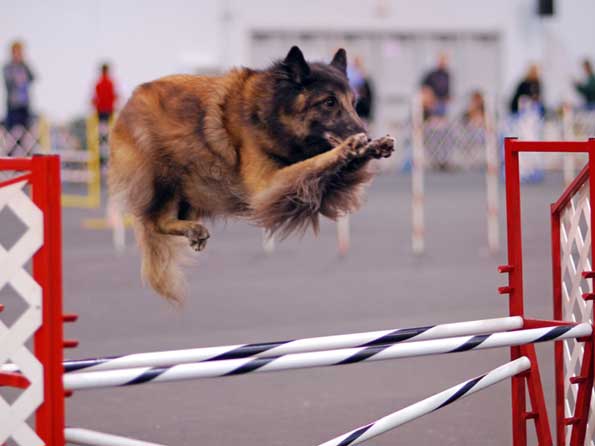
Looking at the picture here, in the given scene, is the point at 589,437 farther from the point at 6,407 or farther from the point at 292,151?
the point at 6,407

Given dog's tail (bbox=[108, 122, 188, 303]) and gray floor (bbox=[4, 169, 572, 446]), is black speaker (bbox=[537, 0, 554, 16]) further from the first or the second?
dog's tail (bbox=[108, 122, 188, 303])

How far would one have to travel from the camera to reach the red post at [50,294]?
284 centimetres

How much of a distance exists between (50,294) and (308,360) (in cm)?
85

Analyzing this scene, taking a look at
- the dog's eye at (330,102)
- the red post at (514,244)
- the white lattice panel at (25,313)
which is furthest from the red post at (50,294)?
the red post at (514,244)

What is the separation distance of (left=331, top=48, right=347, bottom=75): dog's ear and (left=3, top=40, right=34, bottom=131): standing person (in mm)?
14966

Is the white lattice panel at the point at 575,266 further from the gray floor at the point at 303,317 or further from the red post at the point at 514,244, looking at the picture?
the gray floor at the point at 303,317

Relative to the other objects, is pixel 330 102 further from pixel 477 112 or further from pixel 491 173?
pixel 477 112

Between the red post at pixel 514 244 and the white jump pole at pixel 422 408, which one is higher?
the red post at pixel 514 244

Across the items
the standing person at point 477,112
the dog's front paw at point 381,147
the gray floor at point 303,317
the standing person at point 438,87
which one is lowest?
the gray floor at point 303,317

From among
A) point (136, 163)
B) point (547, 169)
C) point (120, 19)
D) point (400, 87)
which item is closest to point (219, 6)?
point (120, 19)

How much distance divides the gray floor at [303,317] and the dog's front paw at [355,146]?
2383 mm

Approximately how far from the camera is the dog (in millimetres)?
2871

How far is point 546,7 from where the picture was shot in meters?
25.0

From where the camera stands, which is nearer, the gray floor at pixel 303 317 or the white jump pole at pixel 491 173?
the gray floor at pixel 303 317
